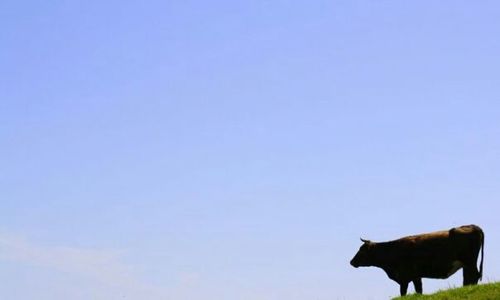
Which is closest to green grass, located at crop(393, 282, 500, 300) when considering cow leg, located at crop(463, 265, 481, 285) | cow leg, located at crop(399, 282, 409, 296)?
cow leg, located at crop(463, 265, 481, 285)

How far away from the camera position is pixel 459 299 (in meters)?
26.7

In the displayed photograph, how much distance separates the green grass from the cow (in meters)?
4.64

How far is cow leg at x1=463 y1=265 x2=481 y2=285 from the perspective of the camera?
3219cm

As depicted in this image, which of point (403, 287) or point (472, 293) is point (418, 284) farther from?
point (472, 293)

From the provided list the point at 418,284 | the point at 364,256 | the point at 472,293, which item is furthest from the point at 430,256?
the point at 472,293

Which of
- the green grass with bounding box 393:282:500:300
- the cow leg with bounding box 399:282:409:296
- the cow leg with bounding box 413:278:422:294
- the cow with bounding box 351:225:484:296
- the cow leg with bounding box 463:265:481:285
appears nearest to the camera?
the green grass with bounding box 393:282:500:300

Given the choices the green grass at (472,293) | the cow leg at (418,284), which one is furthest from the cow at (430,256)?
the green grass at (472,293)

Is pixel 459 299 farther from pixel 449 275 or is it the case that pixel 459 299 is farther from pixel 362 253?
pixel 362 253

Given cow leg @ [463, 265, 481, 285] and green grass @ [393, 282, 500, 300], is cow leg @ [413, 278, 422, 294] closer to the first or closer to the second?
cow leg @ [463, 265, 481, 285]

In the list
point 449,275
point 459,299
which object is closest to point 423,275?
point 449,275

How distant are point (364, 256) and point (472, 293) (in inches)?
427

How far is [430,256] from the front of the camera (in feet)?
111

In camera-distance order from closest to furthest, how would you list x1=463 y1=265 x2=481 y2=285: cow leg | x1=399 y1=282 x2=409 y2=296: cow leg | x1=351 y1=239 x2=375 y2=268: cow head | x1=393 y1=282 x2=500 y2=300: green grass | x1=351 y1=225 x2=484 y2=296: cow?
1. x1=393 y1=282 x2=500 y2=300: green grass
2. x1=463 y1=265 x2=481 y2=285: cow leg
3. x1=351 y1=225 x2=484 y2=296: cow
4. x1=399 y1=282 x2=409 y2=296: cow leg
5. x1=351 y1=239 x2=375 y2=268: cow head

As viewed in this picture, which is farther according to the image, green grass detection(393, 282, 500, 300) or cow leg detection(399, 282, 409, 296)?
cow leg detection(399, 282, 409, 296)
